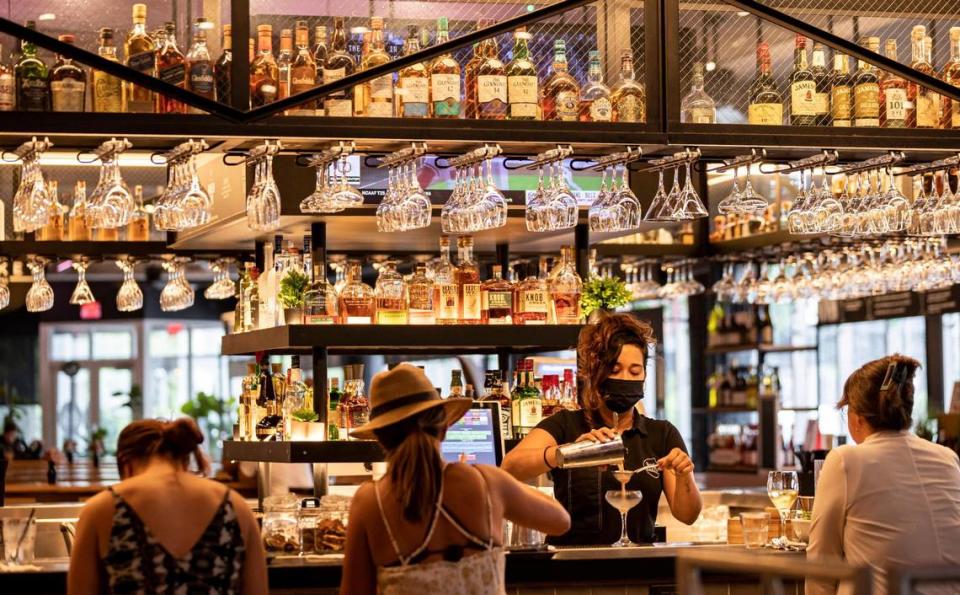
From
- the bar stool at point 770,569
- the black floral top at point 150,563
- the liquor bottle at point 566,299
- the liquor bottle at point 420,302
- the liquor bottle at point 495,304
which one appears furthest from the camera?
the liquor bottle at point 566,299

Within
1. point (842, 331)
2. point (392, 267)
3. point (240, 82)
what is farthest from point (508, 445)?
point (842, 331)

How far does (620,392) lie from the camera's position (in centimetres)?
478

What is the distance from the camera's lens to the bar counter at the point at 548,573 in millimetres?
4512

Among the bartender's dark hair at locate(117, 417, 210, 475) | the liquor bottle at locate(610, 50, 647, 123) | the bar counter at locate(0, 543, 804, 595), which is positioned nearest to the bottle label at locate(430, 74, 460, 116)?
the liquor bottle at locate(610, 50, 647, 123)

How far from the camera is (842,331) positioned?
12.3 metres

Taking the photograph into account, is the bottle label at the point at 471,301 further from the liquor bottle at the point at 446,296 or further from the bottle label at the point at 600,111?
the bottle label at the point at 600,111

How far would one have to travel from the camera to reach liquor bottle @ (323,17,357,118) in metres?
4.82

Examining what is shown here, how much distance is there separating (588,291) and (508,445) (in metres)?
0.77

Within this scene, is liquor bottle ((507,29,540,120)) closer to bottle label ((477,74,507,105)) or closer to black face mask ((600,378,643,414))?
bottle label ((477,74,507,105))

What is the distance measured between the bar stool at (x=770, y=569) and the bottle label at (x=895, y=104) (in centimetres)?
283

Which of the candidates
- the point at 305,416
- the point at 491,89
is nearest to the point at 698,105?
the point at 491,89

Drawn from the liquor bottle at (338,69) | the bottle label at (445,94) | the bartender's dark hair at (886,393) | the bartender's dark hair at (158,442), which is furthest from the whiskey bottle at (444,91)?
the bartender's dark hair at (158,442)

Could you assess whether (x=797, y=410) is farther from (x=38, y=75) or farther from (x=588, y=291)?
(x=38, y=75)

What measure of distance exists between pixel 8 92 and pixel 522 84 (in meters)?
1.71
